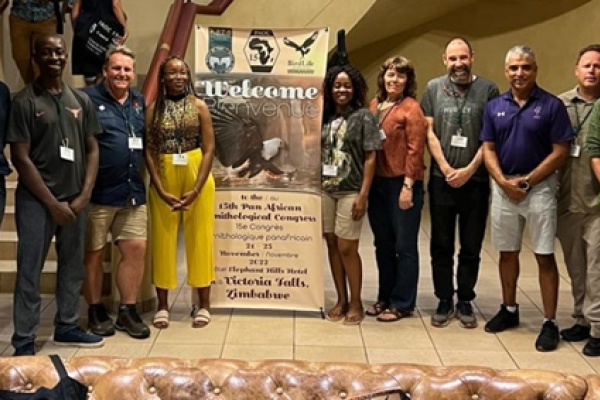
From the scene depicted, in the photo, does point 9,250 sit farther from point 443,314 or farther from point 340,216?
point 443,314

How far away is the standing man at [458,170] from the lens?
420 centimetres

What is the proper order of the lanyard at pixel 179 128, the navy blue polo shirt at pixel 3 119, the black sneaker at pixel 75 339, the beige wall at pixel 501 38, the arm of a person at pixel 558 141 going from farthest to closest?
the beige wall at pixel 501 38, the lanyard at pixel 179 128, the black sneaker at pixel 75 339, the arm of a person at pixel 558 141, the navy blue polo shirt at pixel 3 119

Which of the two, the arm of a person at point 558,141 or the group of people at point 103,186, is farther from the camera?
the arm of a person at point 558,141

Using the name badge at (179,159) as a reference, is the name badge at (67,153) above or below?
above

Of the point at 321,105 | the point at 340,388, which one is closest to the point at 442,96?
the point at 321,105

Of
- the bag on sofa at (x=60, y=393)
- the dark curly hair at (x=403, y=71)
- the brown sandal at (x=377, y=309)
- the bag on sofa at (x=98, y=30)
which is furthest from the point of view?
the bag on sofa at (x=98, y=30)

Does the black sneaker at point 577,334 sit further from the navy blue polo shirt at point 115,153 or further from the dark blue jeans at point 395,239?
the navy blue polo shirt at point 115,153

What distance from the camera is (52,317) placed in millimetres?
4531

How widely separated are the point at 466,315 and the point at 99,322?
6.83ft

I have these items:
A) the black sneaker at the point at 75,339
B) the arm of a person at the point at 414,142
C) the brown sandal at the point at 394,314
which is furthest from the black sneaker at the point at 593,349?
the black sneaker at the point at 75,339

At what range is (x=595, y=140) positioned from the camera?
→ 3787 millimetres

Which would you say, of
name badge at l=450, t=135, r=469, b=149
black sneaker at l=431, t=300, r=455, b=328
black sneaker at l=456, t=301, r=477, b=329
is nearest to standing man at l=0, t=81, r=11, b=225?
name badge at l=450, t=135, r=469, b=149

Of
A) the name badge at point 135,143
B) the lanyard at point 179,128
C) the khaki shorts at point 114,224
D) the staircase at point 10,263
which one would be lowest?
the staircase at point 10,263

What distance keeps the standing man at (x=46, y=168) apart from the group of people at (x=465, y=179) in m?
1.34
